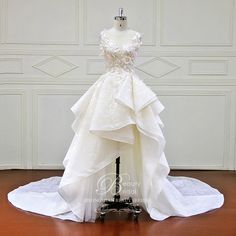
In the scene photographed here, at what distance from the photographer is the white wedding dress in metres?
2.76

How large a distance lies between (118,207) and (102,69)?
1.86 m

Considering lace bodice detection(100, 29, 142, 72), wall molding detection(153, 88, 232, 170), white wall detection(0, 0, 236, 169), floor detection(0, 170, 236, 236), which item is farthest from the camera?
wall molding detection(153, 88, 232, 170)

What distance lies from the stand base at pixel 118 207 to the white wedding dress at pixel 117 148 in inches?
2.2

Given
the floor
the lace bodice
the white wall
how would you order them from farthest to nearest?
the white wall < the lace bodice < the floor

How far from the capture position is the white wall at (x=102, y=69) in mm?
4262

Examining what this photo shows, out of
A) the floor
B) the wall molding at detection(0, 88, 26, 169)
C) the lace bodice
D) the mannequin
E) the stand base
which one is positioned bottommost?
the floor

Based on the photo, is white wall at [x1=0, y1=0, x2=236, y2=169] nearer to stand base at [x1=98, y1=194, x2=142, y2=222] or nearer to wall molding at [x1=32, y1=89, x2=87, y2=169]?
wall molding at [x1=32, y1=89, x2=87, y2=169]

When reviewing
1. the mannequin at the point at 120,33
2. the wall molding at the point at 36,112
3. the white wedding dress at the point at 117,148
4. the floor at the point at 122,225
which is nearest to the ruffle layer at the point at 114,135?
the white wedding dress at the point at 117,148

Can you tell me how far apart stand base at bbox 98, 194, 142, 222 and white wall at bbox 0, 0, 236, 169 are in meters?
1.57

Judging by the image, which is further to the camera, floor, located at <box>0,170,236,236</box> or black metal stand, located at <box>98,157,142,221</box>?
black metal stand, located at <box>98,157,142,221</box>

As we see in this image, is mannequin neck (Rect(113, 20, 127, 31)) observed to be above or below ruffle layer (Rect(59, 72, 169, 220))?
above

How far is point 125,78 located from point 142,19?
1.65 meters

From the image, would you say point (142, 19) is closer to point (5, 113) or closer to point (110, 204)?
point (5, 113)

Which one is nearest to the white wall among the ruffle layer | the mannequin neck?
the mannequin neck
